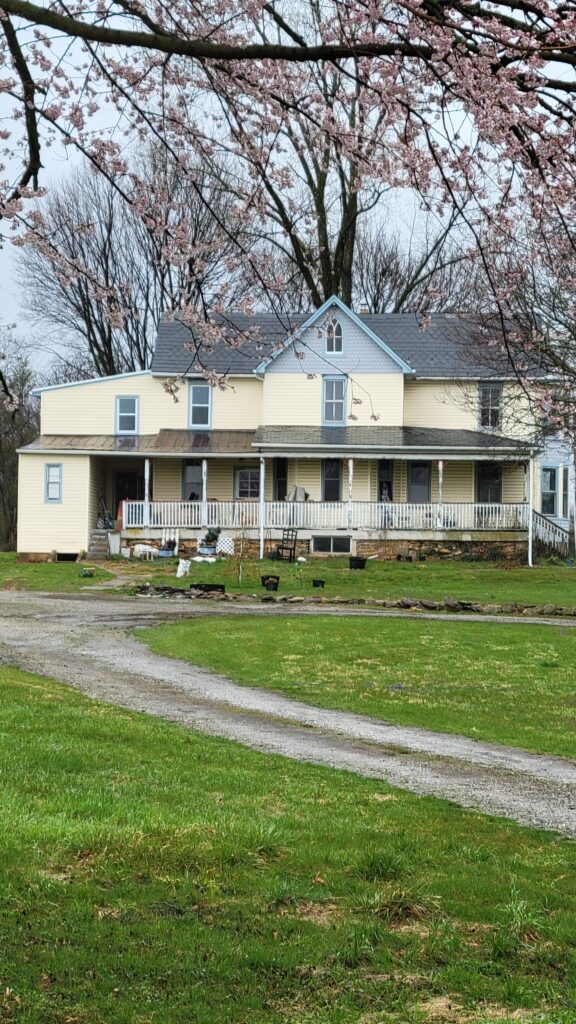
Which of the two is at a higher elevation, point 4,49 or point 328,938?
point 4,49

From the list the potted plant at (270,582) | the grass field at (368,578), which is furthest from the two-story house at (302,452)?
the potted plant at (270,582)

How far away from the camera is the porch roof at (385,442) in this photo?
39.4 meters

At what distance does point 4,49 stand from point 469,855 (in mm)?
6664

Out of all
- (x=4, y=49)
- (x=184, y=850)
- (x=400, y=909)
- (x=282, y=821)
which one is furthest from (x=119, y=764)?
(x=4, y=49)

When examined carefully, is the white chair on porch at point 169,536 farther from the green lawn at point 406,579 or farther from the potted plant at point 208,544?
the green lawn at point 406,579

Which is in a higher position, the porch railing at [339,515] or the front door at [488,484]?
the front door at [488,484]

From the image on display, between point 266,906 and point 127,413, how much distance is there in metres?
38.7

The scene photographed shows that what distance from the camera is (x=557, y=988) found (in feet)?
15.8

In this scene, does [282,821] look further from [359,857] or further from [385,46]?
[385,46]

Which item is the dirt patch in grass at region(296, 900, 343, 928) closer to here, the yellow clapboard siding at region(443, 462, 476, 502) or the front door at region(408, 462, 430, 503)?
the front door at region(408, 462, 430, 503)

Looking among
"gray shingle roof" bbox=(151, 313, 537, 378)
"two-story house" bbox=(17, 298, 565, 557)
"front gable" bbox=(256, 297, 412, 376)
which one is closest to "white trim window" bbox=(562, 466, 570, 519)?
"two-story house" bbox=(17, 298, 565, 557)

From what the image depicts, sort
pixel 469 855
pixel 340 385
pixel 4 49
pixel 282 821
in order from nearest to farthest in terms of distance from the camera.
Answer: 1. pixel 469 855
2. pixel 282 821
3. pixel 4 49
4. pixel 340 385

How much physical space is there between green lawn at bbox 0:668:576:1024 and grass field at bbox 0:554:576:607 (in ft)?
73.6

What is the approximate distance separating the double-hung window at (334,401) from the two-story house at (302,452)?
0.17 feet
